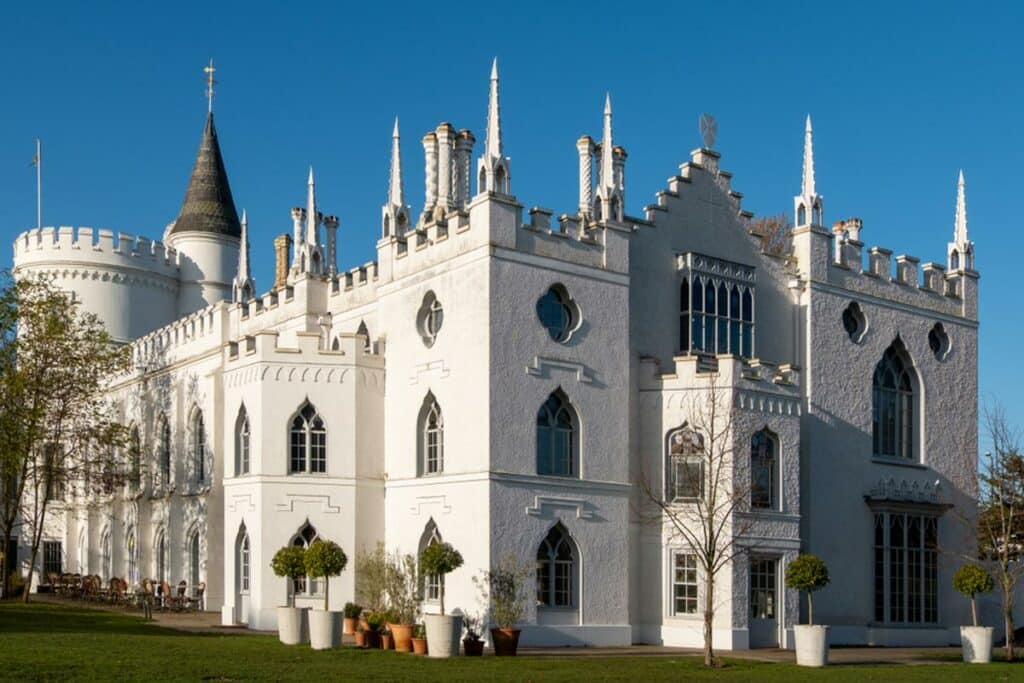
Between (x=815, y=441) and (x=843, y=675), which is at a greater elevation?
(x=815, y=441)

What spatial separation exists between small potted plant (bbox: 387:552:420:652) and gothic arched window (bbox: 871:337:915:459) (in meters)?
14.4

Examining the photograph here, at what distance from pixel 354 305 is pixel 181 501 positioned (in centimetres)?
968

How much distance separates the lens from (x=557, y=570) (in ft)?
96.9

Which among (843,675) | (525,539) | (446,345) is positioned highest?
(446,345)

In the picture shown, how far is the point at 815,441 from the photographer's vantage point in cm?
3503

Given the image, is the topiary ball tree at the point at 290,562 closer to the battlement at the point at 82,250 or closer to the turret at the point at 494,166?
the turret at the point at 494,166

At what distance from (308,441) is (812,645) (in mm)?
13076

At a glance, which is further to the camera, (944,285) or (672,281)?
(944,285)

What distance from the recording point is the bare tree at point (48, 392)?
3891 centimetres

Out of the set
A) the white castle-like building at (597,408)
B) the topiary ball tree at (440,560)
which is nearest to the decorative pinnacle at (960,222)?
the white castle-like building at (597,408)

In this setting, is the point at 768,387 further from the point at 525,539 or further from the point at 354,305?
the point at 354,305

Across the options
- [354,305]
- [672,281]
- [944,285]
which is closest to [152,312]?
[354,305]

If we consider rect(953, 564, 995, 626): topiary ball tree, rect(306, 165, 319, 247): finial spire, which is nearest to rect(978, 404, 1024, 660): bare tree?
rect(953, 564, 995, 626): topiary ball tree

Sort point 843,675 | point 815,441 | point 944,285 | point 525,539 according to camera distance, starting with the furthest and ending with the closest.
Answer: point 944,285, point 815,441, point 525,539, point 843,675
